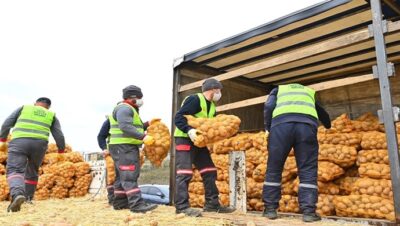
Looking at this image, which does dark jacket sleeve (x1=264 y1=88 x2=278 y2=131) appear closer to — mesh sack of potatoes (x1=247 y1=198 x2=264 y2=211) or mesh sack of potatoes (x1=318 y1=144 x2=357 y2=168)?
mesh sack of potatoes (x1=318 y1=144 x2=357 y2=168)

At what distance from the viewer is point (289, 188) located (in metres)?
5.52

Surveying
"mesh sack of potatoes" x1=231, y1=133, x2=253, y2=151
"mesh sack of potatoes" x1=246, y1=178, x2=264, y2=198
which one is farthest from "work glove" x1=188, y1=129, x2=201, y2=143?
"mesh sack of potatoes" x1=231, y1=133, x2=253, y2=151

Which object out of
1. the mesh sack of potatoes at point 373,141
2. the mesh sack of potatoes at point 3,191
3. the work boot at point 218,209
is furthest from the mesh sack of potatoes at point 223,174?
the mesh sack of potatoes at point 3,191

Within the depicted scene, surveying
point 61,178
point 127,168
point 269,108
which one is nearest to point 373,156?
point 269,108

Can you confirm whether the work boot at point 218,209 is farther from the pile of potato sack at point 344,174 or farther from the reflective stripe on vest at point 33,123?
the reflective stripe on vest at point 33,123

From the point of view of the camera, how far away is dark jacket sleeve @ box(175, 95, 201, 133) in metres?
4.93

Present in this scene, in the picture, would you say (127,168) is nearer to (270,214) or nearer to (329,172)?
(270,214)

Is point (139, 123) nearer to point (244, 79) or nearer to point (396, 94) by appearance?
point (244, 79)

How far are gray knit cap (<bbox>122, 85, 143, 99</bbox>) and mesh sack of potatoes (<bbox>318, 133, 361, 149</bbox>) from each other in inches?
118

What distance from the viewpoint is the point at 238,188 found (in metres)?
5.42

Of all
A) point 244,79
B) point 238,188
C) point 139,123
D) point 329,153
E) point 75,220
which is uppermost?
point 244,79

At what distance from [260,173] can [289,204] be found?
0.69 meters

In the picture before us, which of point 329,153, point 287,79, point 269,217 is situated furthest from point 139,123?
point 287,79

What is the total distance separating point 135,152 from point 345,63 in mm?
5464
